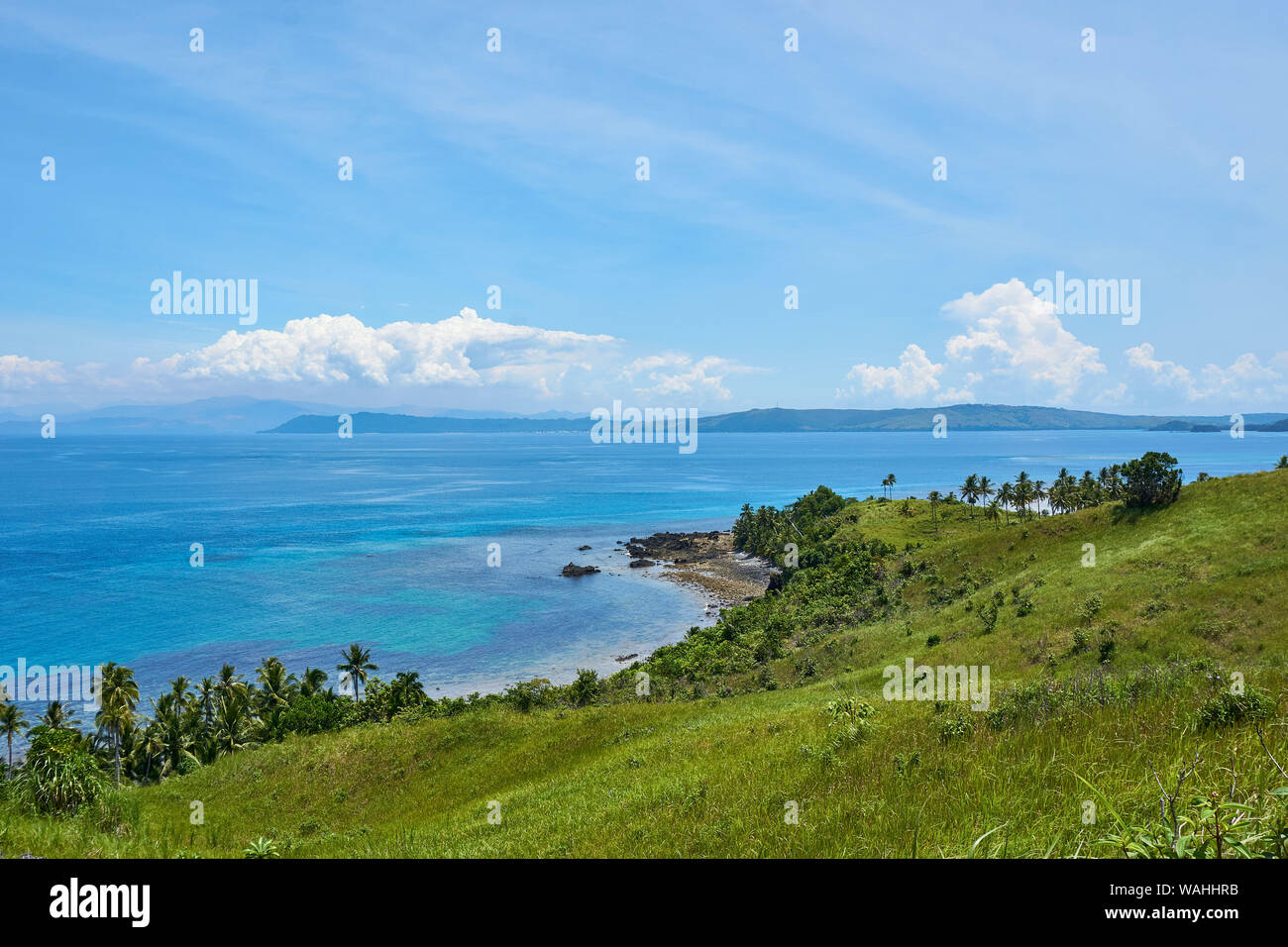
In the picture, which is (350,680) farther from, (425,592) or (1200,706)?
(1200,706)

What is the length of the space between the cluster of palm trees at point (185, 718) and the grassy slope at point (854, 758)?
34.0ft

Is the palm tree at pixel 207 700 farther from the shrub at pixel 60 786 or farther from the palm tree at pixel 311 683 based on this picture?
the shrub at pixel 60 786

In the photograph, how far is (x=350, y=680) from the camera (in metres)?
68.4

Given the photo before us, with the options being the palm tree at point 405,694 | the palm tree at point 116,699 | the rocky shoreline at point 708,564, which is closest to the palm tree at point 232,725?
the palm tree at point 116,699

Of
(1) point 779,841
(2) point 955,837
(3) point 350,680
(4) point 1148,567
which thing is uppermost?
(2) point 955,837

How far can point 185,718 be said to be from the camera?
4772 centimetres

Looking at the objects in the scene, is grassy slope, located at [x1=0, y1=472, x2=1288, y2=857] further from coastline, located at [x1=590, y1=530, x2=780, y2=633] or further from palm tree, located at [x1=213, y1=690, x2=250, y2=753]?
coastline, located at [x1=590, y1=530, x2=780, y2=633]

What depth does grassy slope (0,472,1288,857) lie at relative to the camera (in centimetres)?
715

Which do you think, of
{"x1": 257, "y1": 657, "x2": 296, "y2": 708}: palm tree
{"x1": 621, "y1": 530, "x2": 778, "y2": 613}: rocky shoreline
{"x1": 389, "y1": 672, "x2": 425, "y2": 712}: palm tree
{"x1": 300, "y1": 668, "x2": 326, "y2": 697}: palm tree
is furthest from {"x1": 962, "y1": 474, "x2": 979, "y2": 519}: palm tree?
{"x1": 257, "y1": 657, "x2": 296, "y2": 708}: palm tree

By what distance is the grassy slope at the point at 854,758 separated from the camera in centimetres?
715

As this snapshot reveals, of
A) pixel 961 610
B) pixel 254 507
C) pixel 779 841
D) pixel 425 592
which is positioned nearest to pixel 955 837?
pixel 779 841

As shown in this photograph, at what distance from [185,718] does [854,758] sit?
54.0 metres

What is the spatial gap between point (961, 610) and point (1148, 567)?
13.5 metres

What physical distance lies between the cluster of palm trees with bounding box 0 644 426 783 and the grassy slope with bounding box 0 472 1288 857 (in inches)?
408
